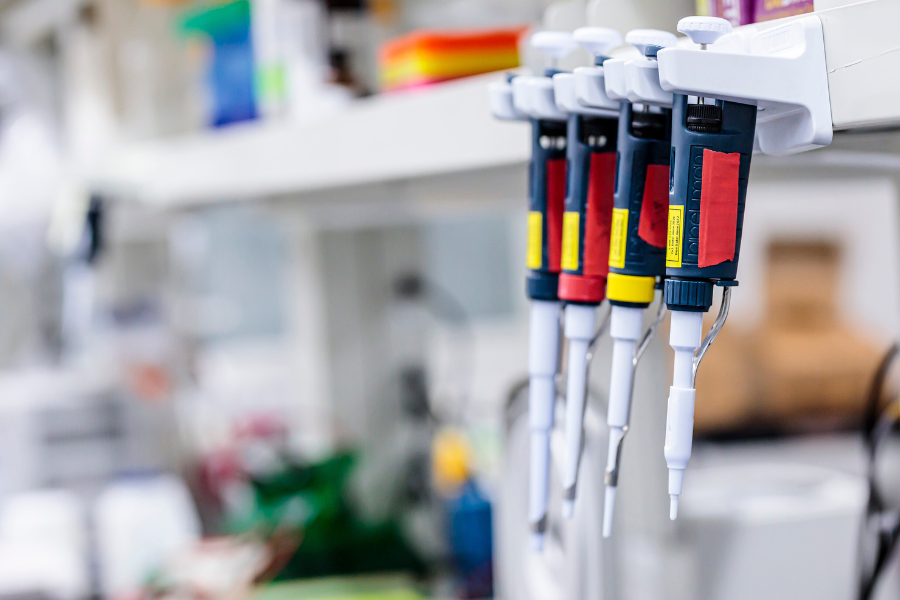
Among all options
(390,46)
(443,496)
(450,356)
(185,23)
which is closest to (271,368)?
(450,356)

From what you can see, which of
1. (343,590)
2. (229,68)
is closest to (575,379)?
(343,590)

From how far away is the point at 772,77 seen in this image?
0.99 ft

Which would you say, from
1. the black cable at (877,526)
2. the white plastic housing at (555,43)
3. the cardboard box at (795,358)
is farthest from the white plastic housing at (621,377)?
the cardboard box at (795,358)

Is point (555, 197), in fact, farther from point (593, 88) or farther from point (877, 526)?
point (877, 526)

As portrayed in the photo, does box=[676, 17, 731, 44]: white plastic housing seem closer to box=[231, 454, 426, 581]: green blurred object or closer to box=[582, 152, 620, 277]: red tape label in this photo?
box=[582, 152, 620, 277]: red tape label

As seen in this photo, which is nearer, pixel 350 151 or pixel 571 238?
pixel 571 238

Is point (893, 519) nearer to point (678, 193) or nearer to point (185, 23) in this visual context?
point (678, 193)

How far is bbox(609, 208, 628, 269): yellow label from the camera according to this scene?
0.33 metres

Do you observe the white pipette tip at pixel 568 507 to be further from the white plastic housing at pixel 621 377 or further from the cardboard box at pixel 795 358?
the cardboard box at pixel 795 358

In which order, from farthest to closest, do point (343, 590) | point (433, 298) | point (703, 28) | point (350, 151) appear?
point (433, 298) < point (343, 590) < point (350, 151) < point (703, 28)

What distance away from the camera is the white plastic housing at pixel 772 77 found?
0.94 ft

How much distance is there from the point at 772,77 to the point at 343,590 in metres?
0.78

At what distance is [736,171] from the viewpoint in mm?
304

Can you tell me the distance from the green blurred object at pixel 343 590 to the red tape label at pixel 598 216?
0.64 meters
